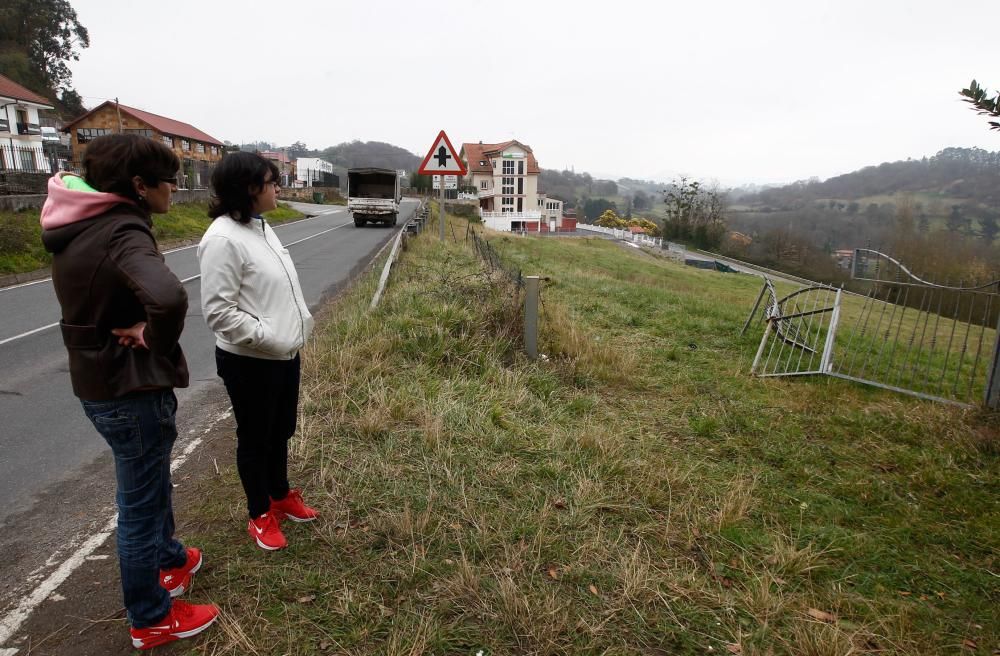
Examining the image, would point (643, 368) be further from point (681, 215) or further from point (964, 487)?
point (681, 215)

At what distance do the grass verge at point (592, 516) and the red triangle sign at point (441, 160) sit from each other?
646 centimetres

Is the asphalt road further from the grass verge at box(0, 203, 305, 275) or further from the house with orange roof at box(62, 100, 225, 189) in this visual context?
the house with orange roof at box(62, 100, 225, 189)

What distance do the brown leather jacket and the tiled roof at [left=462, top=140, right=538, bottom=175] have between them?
71.0m

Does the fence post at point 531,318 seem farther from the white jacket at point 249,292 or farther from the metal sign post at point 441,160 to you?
the metal sign post at point 441,160

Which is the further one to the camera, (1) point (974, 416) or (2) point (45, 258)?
(2) point (45, 258)

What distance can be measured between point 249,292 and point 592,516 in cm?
220

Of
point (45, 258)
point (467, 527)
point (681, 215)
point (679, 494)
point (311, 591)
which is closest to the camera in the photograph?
point (311, 591)

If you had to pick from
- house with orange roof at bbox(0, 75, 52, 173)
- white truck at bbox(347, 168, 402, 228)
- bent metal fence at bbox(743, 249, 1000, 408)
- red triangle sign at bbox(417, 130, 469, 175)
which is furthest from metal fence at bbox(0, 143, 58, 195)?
bent metal fence at bbox(743, 249, 1000, 408)

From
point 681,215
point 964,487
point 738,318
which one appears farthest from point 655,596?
point 681,215

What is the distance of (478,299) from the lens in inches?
285

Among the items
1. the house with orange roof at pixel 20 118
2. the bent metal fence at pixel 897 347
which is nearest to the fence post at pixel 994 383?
the bent metal fence at pixel 897 347

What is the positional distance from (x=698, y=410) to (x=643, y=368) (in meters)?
1.45

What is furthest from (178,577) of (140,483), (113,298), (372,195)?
(372,195)

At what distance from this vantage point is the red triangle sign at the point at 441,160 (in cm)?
1231
